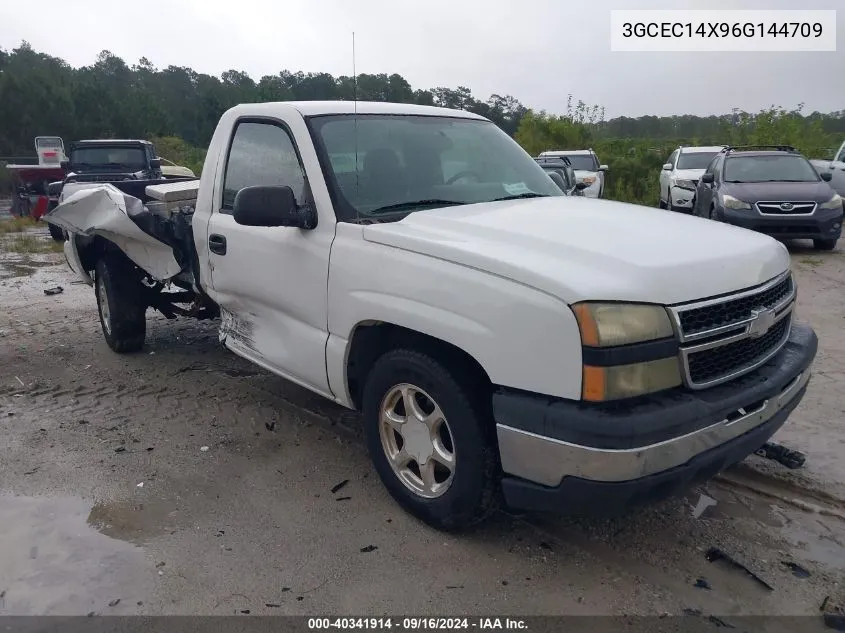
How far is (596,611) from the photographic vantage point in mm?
2676

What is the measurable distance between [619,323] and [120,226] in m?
4.06

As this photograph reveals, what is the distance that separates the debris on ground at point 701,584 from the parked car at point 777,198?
341 inches

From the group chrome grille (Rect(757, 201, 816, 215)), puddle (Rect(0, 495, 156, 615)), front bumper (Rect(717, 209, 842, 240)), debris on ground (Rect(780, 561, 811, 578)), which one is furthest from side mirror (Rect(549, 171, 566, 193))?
chrome grille (Rect(757, 201, 816, 215))

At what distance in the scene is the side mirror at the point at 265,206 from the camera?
3.33 metres

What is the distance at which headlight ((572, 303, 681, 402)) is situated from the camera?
247cm

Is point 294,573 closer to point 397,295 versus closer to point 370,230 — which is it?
point 397,295

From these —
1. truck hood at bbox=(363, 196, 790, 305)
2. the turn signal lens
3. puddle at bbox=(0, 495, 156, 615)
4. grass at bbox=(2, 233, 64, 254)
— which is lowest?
puddle at bbox=(0, 495, 156, 615)

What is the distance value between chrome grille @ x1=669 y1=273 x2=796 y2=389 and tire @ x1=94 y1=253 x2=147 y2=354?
4.69 meters

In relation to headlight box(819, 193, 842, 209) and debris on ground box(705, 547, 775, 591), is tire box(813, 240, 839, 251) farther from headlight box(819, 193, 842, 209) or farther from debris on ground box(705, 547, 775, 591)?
debris on ground box(705, 547, 775, 591)

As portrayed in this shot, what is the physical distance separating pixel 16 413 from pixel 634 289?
13.9 feet

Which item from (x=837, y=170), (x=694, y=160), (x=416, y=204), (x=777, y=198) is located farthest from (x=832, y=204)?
(x=416, y=204)

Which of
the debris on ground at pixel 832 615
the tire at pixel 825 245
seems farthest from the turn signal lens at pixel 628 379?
the tire at pixel 825 245

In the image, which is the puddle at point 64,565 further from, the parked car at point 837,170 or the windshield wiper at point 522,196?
the parked car at point 837,170

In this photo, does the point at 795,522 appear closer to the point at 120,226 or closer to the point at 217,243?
the point at 217,243
